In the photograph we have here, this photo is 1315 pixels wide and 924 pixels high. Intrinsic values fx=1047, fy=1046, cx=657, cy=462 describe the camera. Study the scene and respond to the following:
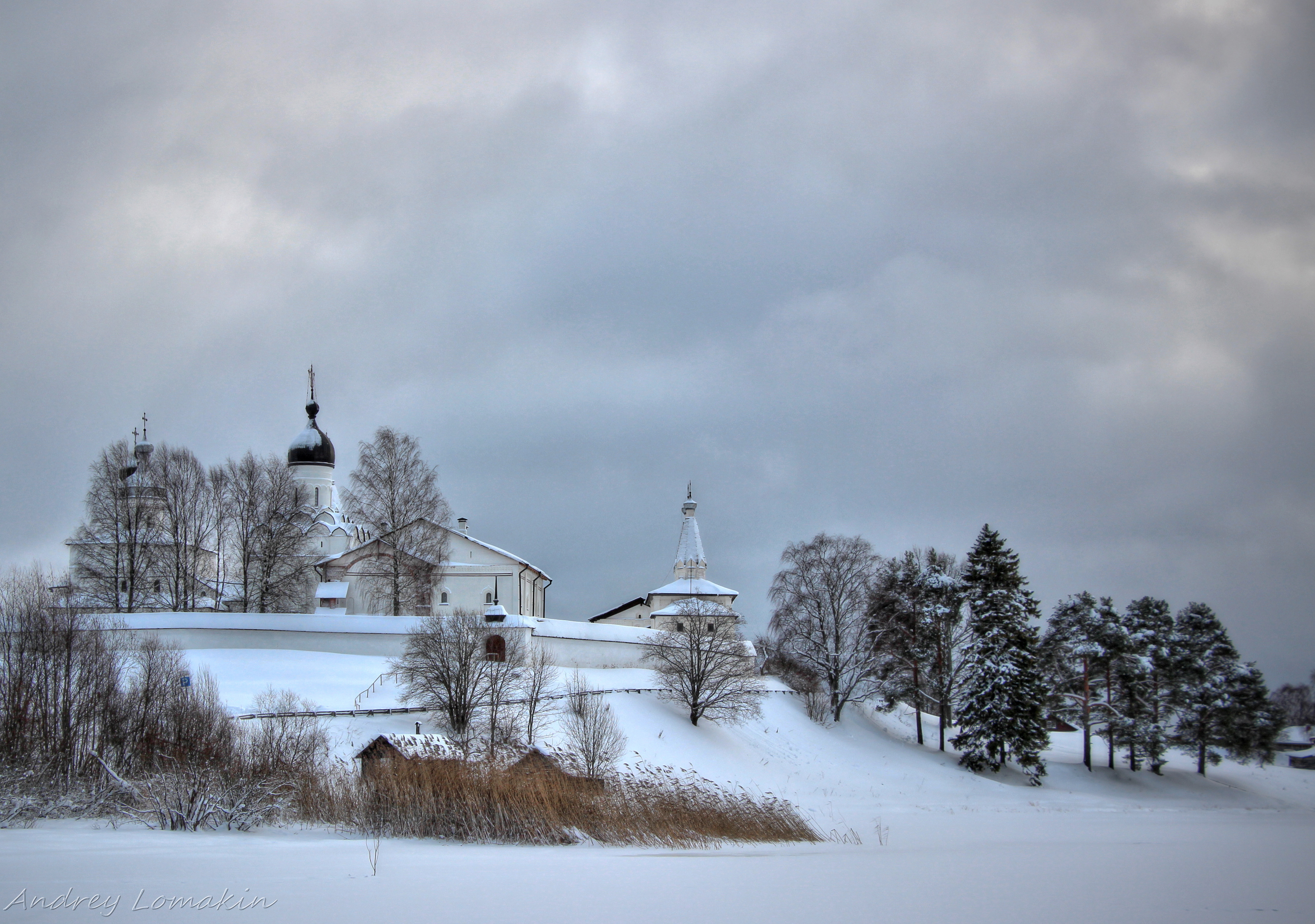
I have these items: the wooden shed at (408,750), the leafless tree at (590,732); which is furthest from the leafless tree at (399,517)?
the wooden shed at (408,750)

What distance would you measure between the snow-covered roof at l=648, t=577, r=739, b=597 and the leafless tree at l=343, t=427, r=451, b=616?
667 inches

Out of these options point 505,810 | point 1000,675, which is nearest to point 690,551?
point 1000,675

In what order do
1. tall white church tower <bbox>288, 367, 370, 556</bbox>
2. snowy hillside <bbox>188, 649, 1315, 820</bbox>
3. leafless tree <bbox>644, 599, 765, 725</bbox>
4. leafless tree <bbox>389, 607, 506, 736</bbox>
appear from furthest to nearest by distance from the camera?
tall white church tower <bbox>288, 367, 370, 556</bbox> → leafless tree <bbox>644, 599, 765, 725</bbox> → snowy hillside <bbox>188, 649, 1315, 820</bbox> → leafless tree <bbox>389, 607, 506, 736</bbox>

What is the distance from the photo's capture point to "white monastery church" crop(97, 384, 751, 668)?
36.6 metres

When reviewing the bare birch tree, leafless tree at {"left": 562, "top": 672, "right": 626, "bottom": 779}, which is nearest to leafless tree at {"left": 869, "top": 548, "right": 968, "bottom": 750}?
leafless tree at {"left": 562, "top": 672, "right": 626, "bottom": 779}

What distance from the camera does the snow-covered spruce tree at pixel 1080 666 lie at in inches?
1522

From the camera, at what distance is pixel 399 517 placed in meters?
41.5

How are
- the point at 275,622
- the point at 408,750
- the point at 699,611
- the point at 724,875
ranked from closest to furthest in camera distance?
the point at 724,875 < the point at 408,750 < the point at 275,622 < the point at 699,611

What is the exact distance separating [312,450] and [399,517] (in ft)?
33.8

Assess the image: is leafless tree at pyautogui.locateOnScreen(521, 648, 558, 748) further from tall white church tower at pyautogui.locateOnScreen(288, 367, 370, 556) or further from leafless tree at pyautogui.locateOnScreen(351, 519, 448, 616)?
tall white church tower at pyautogui.locateOnScreen(288, 367, 370, 556)

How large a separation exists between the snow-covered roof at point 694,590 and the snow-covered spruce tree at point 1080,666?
754 inches

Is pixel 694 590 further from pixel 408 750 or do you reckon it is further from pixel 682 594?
pixel 408 750

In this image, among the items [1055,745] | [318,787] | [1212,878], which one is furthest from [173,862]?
[1055,745]

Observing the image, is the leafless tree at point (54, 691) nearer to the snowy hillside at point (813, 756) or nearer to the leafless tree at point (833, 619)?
the snowy hillside at point (813, 756)
